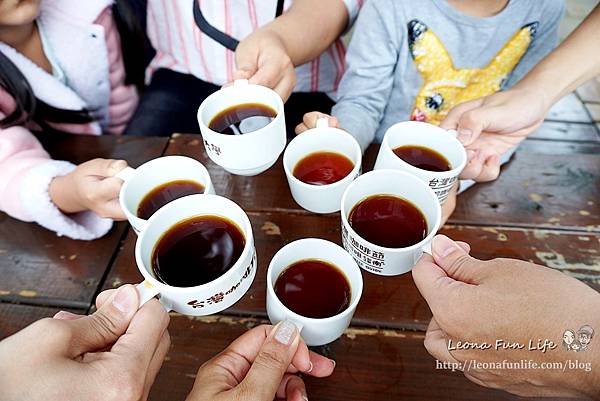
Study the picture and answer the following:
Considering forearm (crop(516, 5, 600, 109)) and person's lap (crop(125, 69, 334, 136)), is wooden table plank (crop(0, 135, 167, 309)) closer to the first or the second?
person's lap (crop(125, 69, 334, 136))

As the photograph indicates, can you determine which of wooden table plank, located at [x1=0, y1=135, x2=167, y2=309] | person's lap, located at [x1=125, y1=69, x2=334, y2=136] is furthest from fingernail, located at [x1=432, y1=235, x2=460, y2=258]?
person's lap, located at [x1=125, y1=69, x2=334, y2=136]

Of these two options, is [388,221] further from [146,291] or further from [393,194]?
[146,291]

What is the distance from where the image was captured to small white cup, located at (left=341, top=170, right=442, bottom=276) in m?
0.77

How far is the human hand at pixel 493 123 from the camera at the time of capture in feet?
3.32

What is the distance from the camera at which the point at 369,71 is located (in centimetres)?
125

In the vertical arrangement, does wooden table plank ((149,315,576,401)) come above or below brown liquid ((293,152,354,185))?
below

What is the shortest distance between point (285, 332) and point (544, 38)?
1.12 m

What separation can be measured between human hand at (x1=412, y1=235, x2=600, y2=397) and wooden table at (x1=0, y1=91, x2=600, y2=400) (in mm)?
109

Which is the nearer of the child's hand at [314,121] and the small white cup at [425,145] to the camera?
the small white cup at [425,145]

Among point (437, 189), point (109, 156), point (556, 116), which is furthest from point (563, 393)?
point (556, 116)

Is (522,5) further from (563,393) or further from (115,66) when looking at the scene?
(115,66)

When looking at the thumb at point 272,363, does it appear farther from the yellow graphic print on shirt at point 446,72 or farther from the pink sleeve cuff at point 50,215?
the yellow graphic print on shirt at point 446,72

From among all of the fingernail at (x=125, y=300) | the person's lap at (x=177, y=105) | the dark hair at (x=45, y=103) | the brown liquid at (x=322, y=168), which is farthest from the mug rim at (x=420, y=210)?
the dark hair at (x=45, y=103)

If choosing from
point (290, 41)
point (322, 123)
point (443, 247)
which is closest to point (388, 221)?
point (443, 247)
